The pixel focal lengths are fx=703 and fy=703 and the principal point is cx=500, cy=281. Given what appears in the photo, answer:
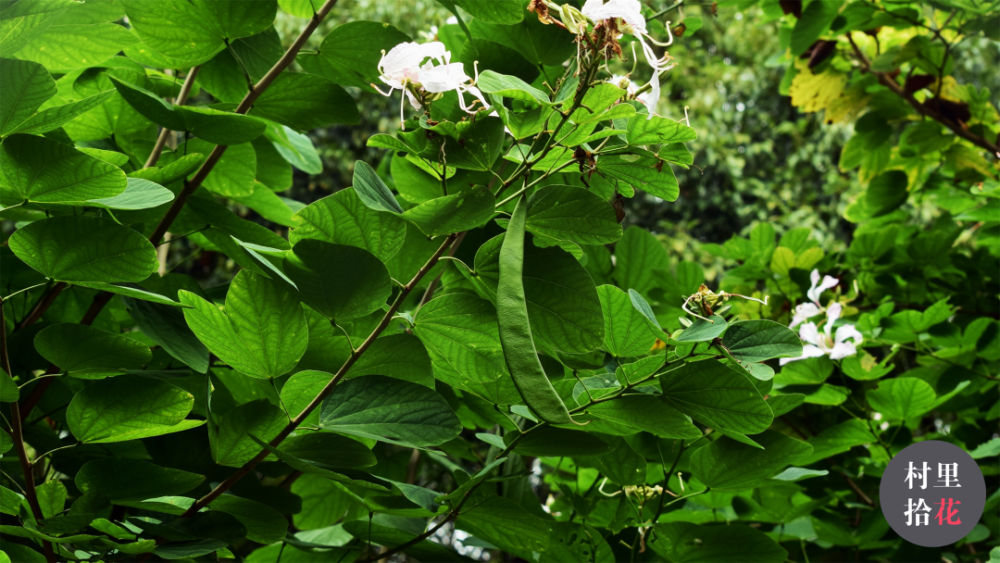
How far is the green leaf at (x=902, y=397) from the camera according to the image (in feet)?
2.33

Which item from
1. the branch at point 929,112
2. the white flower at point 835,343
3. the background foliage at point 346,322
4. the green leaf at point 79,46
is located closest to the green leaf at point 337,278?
the background foliage at point 346,322

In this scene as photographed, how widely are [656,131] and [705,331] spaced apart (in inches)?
4.2

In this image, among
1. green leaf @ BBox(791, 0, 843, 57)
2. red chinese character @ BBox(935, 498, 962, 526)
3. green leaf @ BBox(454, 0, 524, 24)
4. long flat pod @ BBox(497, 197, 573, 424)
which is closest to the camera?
long flat pod @ BBox(497, 197, 573, 424)

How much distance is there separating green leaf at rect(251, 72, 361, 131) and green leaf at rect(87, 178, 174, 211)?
111 mm

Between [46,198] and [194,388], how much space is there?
0.47 ft

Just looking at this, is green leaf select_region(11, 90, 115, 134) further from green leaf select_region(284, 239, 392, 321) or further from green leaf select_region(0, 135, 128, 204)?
green leaf select_region(284, 239, 392, 321)

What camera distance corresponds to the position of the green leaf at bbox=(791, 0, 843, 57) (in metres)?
0.95

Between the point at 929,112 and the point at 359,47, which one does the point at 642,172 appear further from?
the point at 929,112

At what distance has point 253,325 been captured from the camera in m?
0.38

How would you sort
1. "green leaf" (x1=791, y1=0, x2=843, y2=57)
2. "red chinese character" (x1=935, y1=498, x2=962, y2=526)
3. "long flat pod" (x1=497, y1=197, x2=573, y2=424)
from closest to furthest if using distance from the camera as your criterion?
"long flat pod" (x1=497, y1=197, x2=573, y2=424), "red chinese character" (x1=935, y1=498, x2=962, y2=526), "green leaf" (x1=791, y1=0, x2=843, y2=57)

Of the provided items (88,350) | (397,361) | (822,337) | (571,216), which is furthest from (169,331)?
(822,337)

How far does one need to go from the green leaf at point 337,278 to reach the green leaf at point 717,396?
0.17 m

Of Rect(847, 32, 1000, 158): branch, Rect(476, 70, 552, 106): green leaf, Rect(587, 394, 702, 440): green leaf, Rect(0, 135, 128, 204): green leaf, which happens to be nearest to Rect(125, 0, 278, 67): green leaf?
Rect(0, 135, 128, 204): green leaf

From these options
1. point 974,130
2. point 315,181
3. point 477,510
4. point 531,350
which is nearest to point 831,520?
point 477,510
